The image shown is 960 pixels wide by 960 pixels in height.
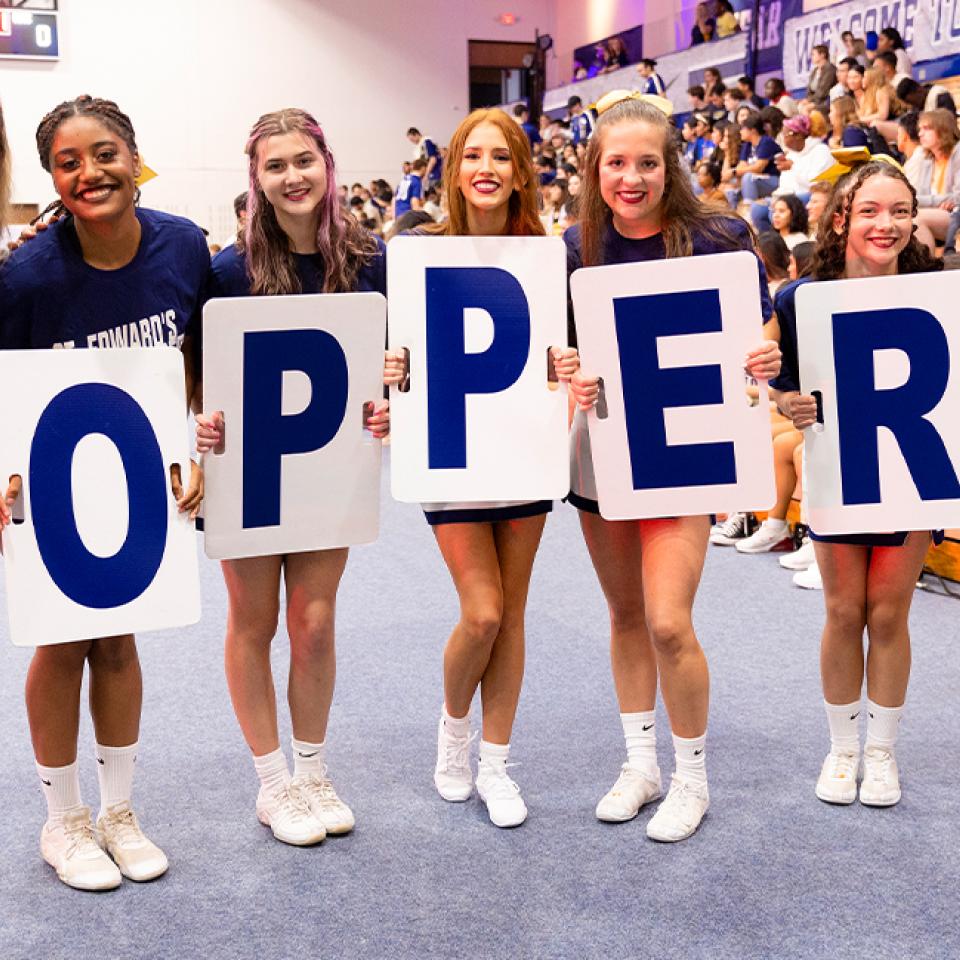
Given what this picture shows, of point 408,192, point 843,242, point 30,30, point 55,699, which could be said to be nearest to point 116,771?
point 55,699

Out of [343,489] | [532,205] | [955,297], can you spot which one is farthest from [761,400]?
[343,489]

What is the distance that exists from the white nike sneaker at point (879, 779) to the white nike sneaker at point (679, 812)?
37 cm

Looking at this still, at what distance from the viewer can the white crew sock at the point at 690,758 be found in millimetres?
2354

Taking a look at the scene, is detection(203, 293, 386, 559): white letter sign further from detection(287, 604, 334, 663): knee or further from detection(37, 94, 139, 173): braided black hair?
detection(37, 94, 139, 173): braided black hair

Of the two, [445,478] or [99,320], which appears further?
[445,478]

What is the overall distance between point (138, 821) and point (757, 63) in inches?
434

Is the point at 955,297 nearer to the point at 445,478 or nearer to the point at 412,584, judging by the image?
the point at 445,478

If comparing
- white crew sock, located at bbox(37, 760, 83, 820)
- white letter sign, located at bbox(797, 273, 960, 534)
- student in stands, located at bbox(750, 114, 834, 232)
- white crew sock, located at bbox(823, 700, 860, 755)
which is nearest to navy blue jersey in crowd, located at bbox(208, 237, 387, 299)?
white letter sign, located at bbox(797, 273, 960, 534)

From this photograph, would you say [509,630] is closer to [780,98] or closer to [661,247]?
[661,247]

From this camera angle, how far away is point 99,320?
2045 millimetres

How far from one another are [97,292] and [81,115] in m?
0.31

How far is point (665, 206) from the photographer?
229 centimetres

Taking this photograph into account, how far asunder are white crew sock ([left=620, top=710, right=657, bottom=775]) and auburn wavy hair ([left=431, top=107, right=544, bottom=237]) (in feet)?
3.43

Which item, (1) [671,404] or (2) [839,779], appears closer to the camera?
(1) [671,404]
